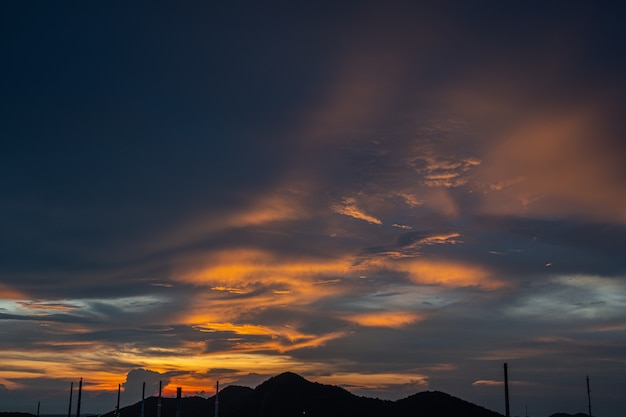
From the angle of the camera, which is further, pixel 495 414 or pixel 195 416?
pixel 195 416

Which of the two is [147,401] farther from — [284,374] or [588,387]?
[588,387]

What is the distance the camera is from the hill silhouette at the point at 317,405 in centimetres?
15938

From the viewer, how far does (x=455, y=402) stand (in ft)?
546

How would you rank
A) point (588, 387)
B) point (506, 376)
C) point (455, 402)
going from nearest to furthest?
point (506, 376)
point (588, 387)
point (455, 402)

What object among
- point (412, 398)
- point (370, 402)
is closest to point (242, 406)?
point (370, 402)

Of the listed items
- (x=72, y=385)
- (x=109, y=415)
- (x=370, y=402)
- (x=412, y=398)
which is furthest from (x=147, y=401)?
(x=412, y=398)

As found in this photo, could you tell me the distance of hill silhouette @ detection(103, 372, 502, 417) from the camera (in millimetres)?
159375

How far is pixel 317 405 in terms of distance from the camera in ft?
536

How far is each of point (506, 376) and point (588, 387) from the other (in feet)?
197

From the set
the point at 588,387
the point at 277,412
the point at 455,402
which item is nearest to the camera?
the point at 588,387

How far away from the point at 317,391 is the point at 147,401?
57608 mm

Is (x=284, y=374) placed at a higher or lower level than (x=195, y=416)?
higher

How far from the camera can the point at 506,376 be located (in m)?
98.9

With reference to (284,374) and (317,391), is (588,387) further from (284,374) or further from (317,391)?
(284,374)
